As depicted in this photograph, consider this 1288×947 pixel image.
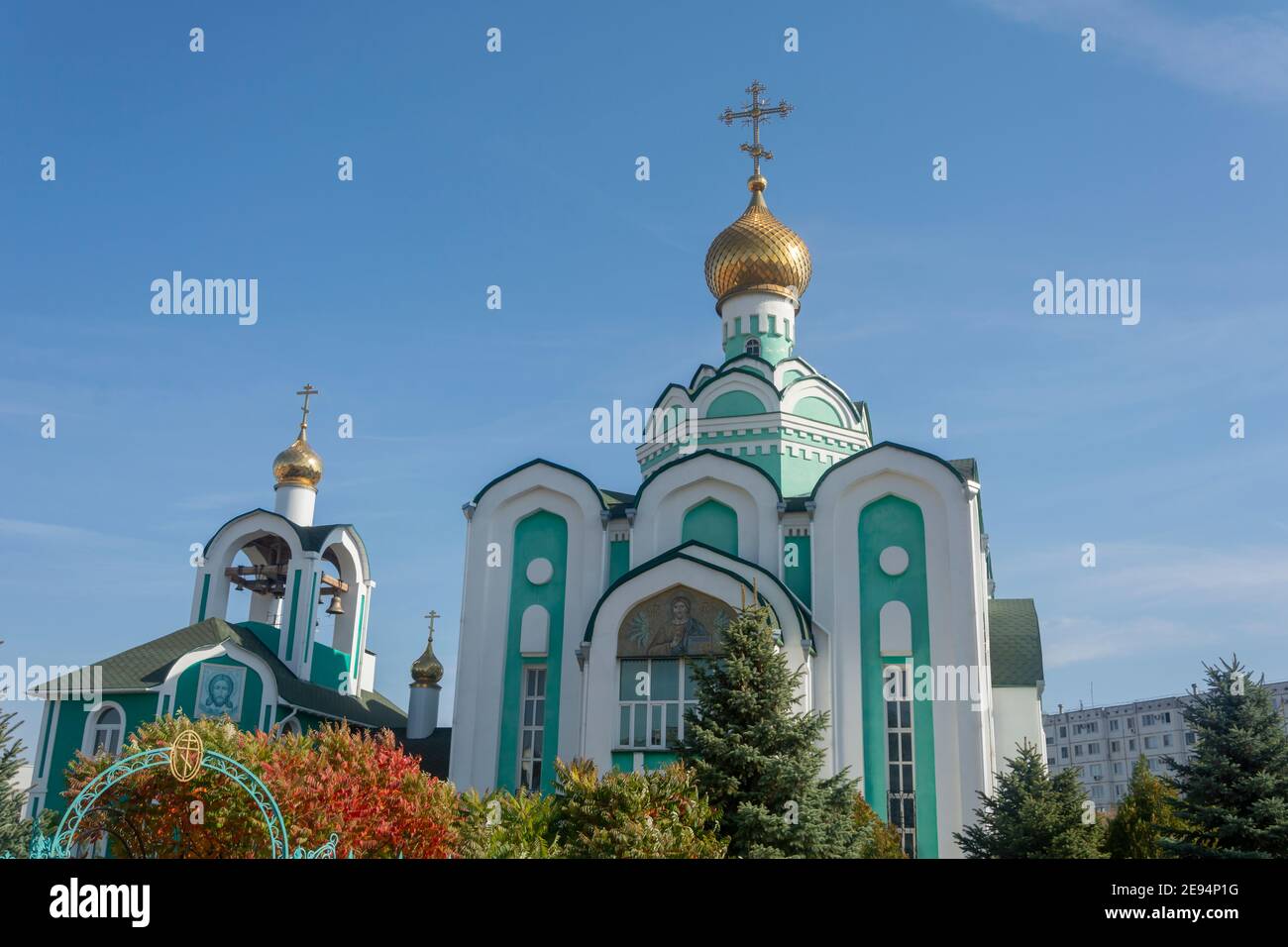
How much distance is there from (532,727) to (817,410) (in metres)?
8.02

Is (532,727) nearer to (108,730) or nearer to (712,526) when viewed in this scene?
(712,526)

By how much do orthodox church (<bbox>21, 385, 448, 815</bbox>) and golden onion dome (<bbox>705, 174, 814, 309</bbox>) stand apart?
8.95 m

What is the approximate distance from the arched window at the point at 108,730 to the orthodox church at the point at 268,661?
0.06 ft

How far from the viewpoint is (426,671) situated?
2138cm

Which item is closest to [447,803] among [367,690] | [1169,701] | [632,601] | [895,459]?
[632,601]

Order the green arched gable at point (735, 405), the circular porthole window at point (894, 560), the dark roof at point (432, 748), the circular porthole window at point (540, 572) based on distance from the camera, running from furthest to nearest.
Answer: the green arched gable at point (735, 405) < the dark roof at point (432, 748) < the circular porthole window at point (540, 572) < the circular porthole window at point (894, 560)

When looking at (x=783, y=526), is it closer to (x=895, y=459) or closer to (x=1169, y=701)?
(x=895, y=459)

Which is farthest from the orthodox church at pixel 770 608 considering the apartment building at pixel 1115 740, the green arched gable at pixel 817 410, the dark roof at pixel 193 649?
the apartment building at pixel 1115 740

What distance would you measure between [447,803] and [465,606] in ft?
21.7

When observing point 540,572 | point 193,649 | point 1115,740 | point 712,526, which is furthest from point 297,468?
point 1115,740

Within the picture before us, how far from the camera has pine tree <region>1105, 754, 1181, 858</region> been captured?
13164mm

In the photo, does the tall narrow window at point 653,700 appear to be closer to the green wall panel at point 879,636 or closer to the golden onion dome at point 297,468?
the green wall panel at point 879,636

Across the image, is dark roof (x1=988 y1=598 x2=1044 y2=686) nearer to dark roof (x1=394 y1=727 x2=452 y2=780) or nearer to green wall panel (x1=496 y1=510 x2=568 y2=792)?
green wall panel (x1=496 y1=510 x2=568 y2=792)

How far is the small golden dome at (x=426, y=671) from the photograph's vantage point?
2139 cm
